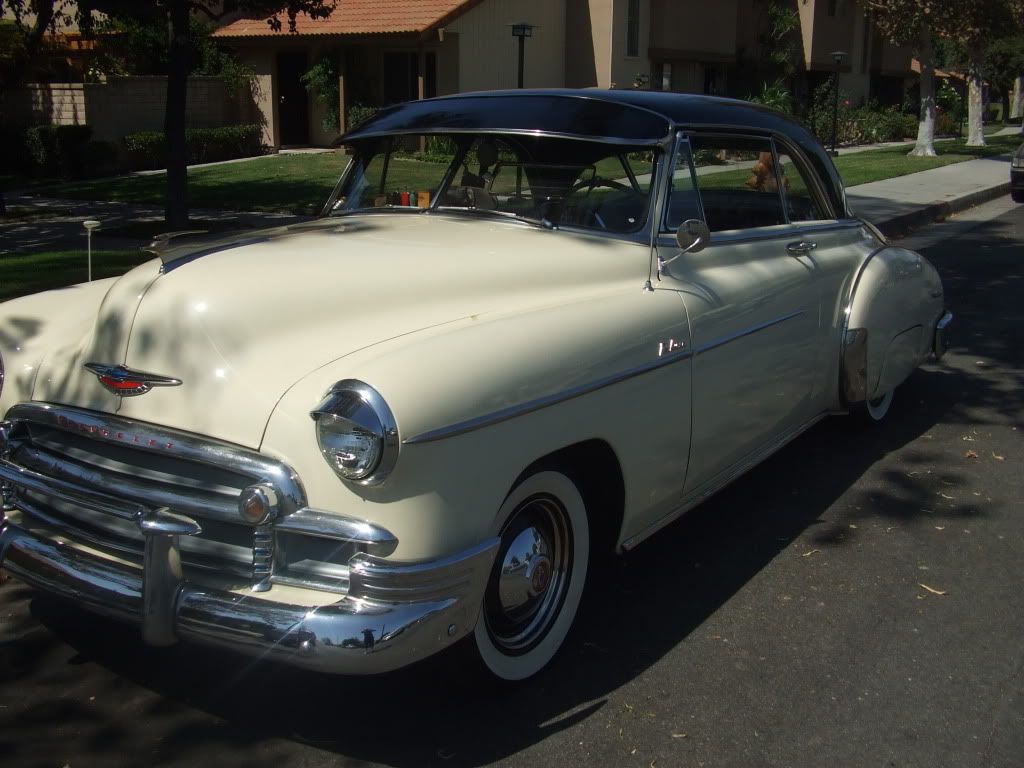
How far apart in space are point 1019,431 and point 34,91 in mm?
20760

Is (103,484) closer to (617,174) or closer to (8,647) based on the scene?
(8,647)

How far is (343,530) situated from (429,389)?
1.34 feet

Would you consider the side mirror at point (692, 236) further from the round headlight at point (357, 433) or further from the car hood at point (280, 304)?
the round headlight at point (357, 433)

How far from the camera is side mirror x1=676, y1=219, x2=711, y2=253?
12.2 feet

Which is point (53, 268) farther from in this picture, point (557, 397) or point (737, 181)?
point (557, 397)

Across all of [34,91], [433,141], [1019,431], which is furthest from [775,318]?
[34,91]

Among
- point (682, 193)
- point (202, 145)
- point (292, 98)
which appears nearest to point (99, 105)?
point (202, 145)

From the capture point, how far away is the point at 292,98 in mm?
25875

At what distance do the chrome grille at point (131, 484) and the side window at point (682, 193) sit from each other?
1.92m

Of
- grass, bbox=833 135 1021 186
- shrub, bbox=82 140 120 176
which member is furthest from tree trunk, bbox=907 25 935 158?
shrub, bbox=82 140 120 176

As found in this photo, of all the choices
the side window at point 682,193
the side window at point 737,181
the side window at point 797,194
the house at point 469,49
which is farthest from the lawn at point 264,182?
the side window at point 682,193

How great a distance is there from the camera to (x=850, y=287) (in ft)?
16.3

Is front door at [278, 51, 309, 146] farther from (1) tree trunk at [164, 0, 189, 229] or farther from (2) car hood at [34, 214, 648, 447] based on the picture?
(2) car hood at [34, 214, 648, 447]

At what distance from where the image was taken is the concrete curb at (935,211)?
1355 centimetres
